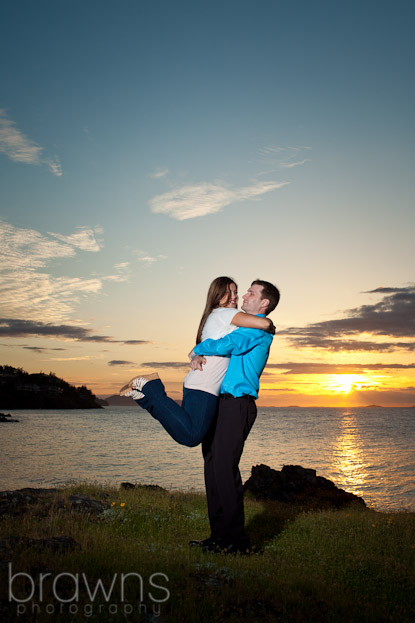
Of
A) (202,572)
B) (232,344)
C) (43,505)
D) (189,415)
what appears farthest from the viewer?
(43,505)

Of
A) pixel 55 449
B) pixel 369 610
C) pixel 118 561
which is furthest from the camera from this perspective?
pixel 55 449

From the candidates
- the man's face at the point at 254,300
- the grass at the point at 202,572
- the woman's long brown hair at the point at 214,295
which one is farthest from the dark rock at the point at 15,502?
the man's face at the point at 254,300

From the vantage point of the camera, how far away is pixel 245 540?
683 cm

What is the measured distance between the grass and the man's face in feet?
10.9

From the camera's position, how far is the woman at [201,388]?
247 inches

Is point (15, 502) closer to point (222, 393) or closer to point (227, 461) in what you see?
point (227, 461)

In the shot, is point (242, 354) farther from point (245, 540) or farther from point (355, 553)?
point (355, 553)

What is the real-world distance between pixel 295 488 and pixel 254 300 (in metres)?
13.5

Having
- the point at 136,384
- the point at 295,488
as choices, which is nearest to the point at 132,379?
the point at 136,384

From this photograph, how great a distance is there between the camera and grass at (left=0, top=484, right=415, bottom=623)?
432cm

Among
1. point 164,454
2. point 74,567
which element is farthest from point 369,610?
point 164,454

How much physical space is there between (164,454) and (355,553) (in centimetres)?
4509

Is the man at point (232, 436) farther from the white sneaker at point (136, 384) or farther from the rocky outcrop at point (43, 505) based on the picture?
the rocky outcrop at point (43, 505)

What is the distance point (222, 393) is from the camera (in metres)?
6.61
